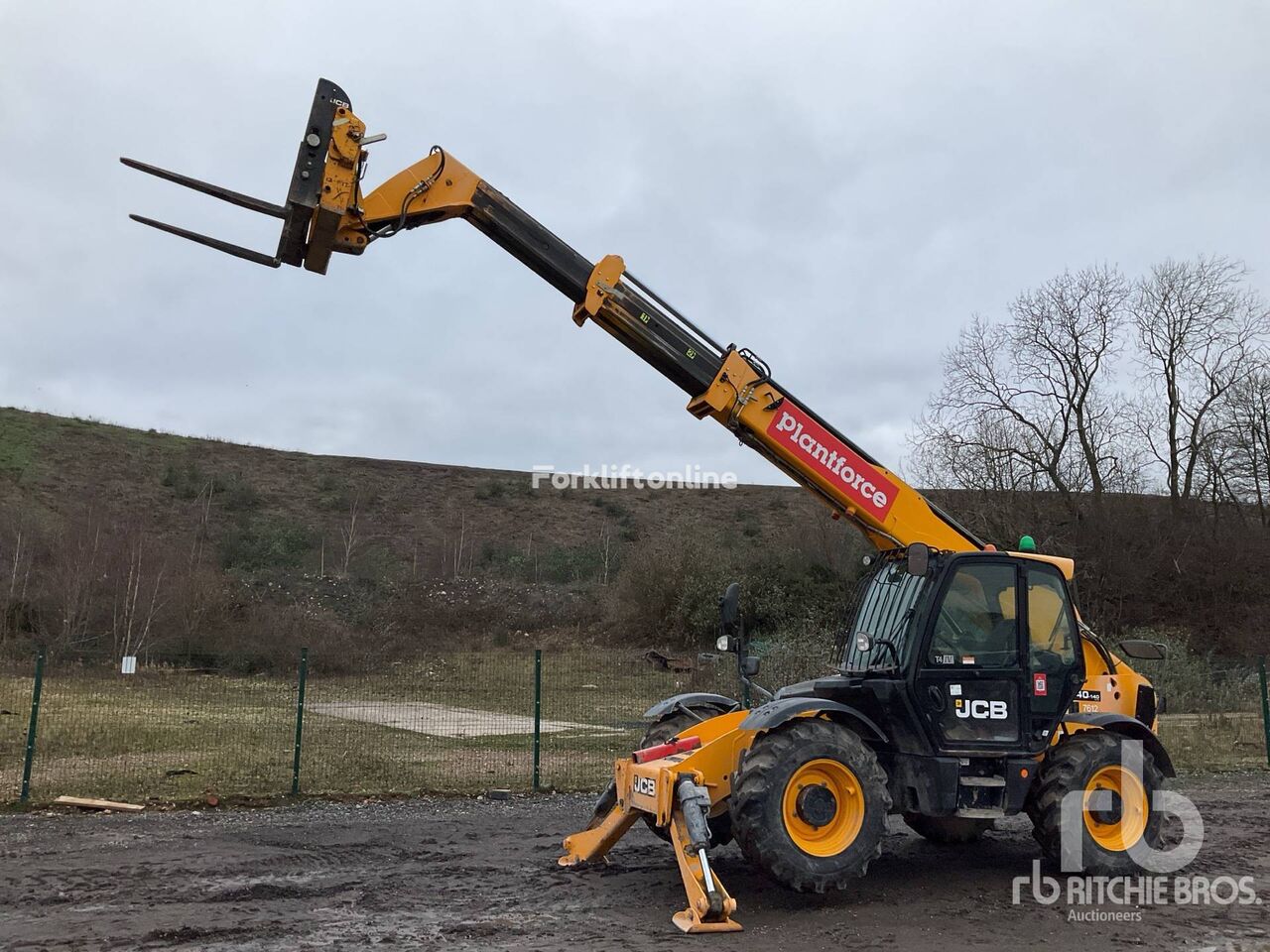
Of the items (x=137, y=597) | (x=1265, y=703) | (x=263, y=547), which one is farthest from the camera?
(x=263, y=547)

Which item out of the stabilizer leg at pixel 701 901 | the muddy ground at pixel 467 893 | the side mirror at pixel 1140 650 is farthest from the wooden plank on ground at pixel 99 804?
the side mirror at pixel 1140 650

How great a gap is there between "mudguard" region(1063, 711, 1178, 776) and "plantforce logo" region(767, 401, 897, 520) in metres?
2.20

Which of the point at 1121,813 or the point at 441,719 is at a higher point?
the point at 441,719

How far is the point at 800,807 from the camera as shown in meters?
7.36

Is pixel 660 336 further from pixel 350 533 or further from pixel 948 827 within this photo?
pixel 350 533

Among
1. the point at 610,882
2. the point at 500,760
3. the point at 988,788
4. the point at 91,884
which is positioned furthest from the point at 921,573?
the point at 500,760

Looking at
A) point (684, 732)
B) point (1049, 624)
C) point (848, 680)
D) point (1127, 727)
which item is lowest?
point (684, 732)

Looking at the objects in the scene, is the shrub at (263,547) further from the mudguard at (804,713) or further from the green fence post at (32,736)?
the mudguard at (804,713)

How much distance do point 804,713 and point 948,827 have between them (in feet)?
9.51

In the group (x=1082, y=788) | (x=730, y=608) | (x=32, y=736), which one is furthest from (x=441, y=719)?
(x=1082, y=788)

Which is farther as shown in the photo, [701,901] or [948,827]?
[948,827]

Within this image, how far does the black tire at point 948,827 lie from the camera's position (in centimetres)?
945

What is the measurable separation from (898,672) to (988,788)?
1061 millimetres

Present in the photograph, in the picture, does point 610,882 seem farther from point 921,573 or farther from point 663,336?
point 663,336
